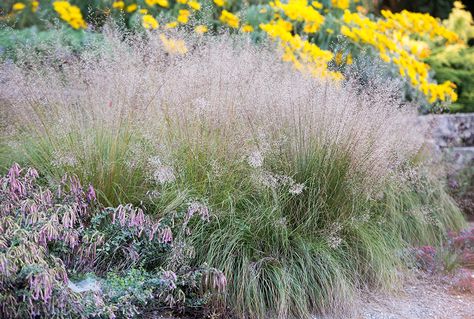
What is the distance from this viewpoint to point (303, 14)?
7.07 m

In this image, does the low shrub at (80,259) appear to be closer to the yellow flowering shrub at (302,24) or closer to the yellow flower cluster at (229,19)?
the yellow flowering shrub at (302,24)

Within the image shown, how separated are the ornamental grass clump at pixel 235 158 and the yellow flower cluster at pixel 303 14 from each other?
251 centimetres

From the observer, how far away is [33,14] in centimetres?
775

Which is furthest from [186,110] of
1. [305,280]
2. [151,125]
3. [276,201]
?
[305,280]

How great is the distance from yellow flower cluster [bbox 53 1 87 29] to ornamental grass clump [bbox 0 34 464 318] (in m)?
2.63

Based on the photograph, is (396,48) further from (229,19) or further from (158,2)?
(158,2)

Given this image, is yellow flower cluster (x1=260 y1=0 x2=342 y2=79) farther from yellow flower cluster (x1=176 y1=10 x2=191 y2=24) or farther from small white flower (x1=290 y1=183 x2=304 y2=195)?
small white flower (x1=290 y1=183 x2=304 y2=195)

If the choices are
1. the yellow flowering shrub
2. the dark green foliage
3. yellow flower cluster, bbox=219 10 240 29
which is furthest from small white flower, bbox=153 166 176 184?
the dark green foliage

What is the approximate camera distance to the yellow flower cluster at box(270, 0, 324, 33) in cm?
705

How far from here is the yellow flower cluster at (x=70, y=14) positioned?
7020 mm

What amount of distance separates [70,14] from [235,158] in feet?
12.5

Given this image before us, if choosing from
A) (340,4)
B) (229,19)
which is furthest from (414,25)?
(229,19)

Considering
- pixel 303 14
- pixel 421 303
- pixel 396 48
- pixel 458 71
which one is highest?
pixel 303 14

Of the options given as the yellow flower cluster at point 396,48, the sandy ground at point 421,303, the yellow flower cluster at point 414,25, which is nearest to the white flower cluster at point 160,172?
the sandy ground at point 421,303
